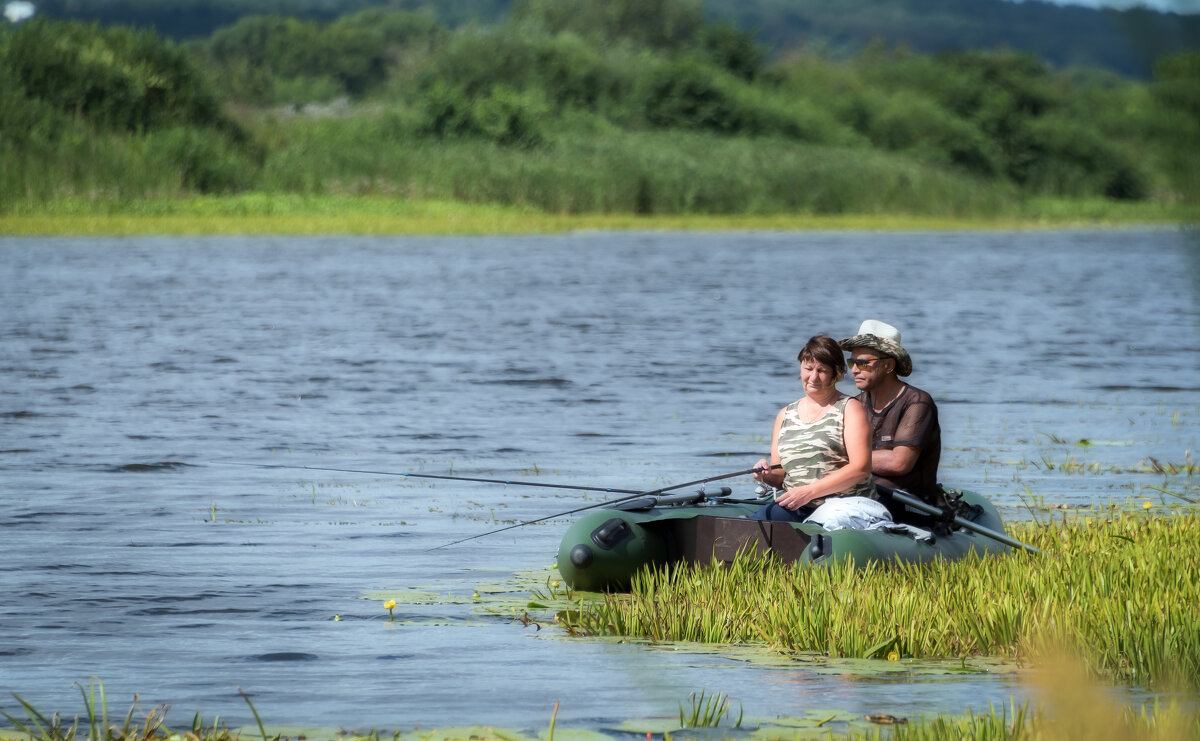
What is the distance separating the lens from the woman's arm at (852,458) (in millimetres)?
8414

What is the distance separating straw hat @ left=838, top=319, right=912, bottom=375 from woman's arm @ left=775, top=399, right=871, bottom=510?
28 cm

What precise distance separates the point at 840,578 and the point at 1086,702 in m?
5.21

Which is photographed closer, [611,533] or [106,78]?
[611,533]

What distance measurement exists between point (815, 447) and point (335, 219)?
45058mm

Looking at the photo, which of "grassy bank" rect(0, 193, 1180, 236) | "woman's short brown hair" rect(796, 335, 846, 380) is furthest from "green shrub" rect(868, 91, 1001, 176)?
"woman's short brown hair" rect(796, 335, 846, 380)

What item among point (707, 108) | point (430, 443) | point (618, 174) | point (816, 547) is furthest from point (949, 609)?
point (707, 108)

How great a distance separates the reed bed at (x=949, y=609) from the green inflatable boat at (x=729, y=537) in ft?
0.35

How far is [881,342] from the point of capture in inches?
340

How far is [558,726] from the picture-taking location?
20.7ft

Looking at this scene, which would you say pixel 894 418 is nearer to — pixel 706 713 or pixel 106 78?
pixel 706 713

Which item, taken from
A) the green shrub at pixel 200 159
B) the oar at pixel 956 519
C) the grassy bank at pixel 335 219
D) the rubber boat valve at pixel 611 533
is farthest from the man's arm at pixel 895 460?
the green shrub at pixel 200 159

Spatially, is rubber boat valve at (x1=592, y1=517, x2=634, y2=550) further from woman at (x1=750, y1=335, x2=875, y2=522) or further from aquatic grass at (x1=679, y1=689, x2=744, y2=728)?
aquatic grass at (x1=679, y1=689, x2=744, y2=728)

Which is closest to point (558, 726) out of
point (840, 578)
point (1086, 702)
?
point (840, 578)

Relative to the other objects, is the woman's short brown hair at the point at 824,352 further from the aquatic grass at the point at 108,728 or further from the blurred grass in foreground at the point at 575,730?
the aquatic grass at the point at 108,728
